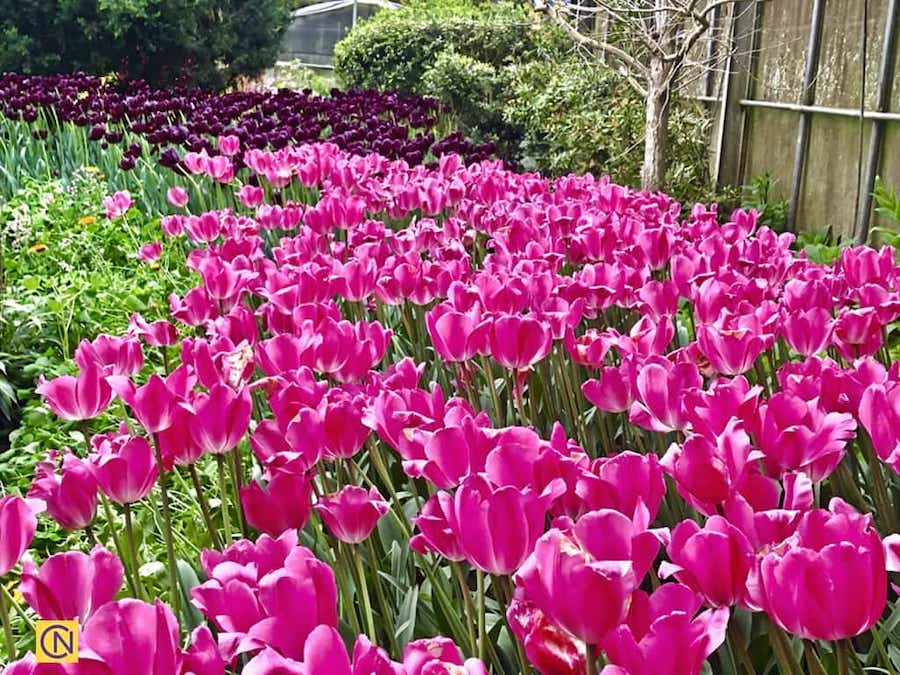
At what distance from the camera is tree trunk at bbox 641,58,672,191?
6.75 metres

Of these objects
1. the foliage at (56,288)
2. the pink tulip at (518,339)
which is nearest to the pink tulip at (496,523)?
the pink tulip at (518,339)

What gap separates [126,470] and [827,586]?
793mm

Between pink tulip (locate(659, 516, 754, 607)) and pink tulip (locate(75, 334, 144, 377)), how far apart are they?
1.07m

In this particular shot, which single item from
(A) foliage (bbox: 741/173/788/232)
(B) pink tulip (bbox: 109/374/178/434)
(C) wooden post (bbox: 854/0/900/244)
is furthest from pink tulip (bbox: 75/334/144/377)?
(A) foliage (bbox: 741/173/788/232)

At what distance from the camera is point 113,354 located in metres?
1.63

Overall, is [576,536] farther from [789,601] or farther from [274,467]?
[274,467]

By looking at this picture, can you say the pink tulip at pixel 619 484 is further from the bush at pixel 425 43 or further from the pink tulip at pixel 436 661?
the bush at pixel 425 43

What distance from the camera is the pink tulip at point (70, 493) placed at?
3.82 ft

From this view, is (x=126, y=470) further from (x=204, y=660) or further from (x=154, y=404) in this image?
A: (x=204, y=660)

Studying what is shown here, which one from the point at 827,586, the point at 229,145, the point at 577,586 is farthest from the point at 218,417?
the point at 229,145

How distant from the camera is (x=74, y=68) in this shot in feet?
47.6

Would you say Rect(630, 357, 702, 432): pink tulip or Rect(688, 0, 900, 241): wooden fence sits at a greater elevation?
Rect(688, 0, 900, 241): wooden fence

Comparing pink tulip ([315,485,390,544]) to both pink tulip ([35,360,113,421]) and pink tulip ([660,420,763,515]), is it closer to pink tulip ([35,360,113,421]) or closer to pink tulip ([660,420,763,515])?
pink tulip ([660,420,763,515])

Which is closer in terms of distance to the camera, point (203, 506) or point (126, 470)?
point (126, 470)
